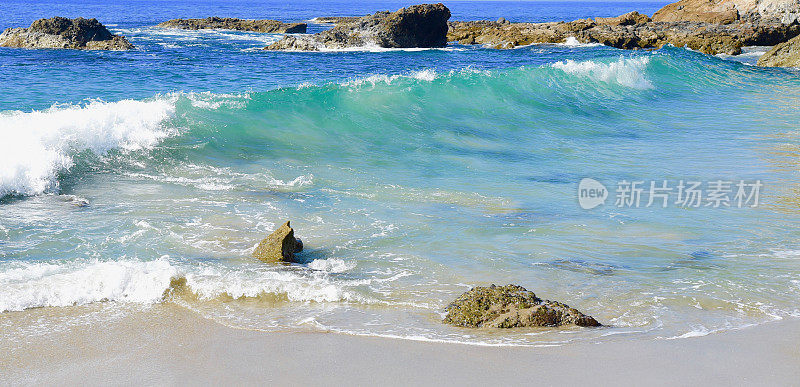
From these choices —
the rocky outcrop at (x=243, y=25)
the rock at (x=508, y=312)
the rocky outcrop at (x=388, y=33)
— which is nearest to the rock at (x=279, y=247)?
the rock at (x=508, y=312)

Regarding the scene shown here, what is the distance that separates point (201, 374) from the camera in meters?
3.90

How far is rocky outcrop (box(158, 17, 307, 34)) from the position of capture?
47.3m

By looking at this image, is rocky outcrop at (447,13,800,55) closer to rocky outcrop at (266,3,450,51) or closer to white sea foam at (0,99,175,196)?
rocky outcrop at (266,3,450,51)

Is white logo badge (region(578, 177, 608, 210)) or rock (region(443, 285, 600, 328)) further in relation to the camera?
white logo badge (region(578, 177, 608, 210))

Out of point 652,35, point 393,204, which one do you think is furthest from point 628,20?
point 393,204

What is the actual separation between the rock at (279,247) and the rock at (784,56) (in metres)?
24.6

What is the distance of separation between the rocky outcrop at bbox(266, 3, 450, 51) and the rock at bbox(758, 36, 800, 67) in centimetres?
1628

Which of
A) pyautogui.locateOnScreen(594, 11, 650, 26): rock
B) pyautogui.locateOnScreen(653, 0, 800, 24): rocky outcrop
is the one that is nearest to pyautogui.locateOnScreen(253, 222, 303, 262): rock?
pyautogui.locateOnScreen(653, 0, 800, 24): rocky outcrop

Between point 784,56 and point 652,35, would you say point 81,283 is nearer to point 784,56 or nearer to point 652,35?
point 784,56

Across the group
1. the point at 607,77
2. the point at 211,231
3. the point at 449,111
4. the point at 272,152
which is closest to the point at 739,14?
the point at 607,77

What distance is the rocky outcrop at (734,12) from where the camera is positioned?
1443 inches

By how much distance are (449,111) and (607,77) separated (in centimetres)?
787

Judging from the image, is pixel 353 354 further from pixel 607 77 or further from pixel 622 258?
pixel 607 77

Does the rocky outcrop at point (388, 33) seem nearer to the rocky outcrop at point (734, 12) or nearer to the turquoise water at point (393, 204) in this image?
the turquoise water at point (393, 204)
